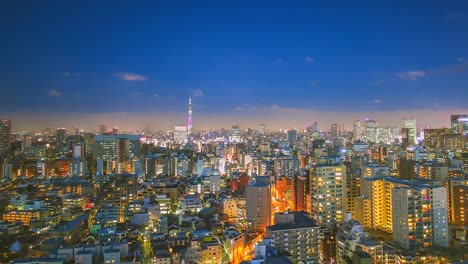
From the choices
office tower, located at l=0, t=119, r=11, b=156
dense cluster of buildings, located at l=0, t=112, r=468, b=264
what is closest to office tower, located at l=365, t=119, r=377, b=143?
dense cluster of buildings, located at l=0, t=112, r=468, b=264

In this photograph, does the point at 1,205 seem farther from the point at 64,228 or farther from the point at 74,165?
the point at 74,165

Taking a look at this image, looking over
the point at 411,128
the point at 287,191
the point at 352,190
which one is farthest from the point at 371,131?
the point at 352,190

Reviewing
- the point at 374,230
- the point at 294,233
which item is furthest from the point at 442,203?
the point at 294,233

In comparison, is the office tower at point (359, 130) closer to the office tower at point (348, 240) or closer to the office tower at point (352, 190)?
the office tower at point (352, 190)

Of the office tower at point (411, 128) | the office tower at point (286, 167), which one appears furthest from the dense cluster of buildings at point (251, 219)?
the office tower at point (411, 128)

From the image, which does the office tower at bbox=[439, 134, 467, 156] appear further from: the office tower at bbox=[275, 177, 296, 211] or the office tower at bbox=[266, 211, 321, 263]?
the office tower at bbox=[266, 211, 321, 263]
